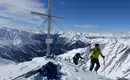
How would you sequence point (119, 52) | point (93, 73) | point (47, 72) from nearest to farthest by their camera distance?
point (47, 72), point (93, 73), point (119, 52)

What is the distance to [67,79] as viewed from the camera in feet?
55.1

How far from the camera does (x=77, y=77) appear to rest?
17.8 m

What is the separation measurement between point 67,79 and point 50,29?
884 cm

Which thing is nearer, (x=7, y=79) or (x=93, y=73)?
(x=7, y=79)

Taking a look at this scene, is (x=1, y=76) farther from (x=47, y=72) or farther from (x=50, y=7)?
(x=50, y=7)

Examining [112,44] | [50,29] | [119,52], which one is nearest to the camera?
[50,29]

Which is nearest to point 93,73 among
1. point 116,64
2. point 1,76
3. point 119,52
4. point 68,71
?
point 68,71

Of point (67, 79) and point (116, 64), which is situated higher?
point (67, 79)

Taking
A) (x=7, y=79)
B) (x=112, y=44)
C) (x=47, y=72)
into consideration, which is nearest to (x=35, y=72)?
(x=47, y=72)

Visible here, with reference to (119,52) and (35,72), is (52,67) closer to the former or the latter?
(35,72)

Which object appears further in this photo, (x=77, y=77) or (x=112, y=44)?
(x=112, y=44)

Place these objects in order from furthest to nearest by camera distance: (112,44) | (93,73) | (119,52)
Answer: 1. (112,44)
2. (119,52)
3. (93,73)

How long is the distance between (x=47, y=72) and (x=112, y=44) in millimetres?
171805

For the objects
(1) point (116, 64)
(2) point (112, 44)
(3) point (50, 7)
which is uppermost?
(3) point (50, 7)
